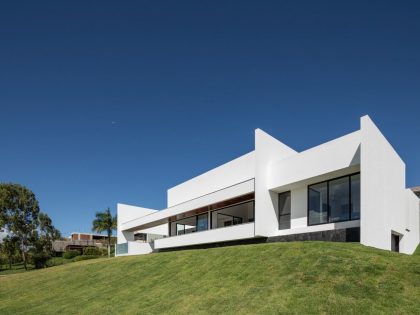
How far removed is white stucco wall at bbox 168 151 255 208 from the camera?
23984mm

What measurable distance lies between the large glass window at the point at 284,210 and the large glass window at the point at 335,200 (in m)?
1.53

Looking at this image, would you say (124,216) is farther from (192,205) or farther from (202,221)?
(192,205)

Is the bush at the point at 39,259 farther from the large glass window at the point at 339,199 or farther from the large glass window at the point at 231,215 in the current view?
the large glass window at the point at 339,199

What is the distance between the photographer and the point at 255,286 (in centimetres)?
1066

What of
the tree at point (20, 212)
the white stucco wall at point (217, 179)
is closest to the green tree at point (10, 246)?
the tree at point (20, 212)

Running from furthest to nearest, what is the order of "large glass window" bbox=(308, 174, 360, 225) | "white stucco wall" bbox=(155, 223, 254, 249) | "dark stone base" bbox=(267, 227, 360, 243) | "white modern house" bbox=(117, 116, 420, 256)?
"white stucco wall" bbox=(155, 223, 254, 249), "large glass window" bbox=(308, 174, 360, 225), "white modern house" bbox=(117, 116, 420, 256), "dark stone base" bbox=(267, 227, 360, 243)

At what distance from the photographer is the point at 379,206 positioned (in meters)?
16.1

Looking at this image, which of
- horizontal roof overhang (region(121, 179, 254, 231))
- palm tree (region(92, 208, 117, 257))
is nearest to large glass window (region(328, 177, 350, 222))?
horizontal roof overhang (region(121, 179, 254, 231))

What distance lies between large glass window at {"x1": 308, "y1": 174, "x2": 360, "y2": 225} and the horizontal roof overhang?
3.61m

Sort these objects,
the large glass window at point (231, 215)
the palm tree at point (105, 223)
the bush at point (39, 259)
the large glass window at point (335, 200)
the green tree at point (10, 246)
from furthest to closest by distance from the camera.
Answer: the palm tree at point (105, 223), the green tree at point (10, 246), the bush at point (39, 259), the large glass window at point (231, 215), the large glass window at point (335, 200)

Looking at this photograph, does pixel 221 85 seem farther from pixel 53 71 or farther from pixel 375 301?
pixel 375 301

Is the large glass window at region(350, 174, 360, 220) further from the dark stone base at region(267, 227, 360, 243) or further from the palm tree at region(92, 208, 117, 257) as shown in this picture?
the palm tree at region(92, 208, 117, 257)

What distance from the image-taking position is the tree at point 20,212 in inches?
1527

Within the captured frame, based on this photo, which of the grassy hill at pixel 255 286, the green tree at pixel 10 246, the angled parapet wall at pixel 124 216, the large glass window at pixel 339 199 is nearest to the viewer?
the grassy hill at pixel 255 286
